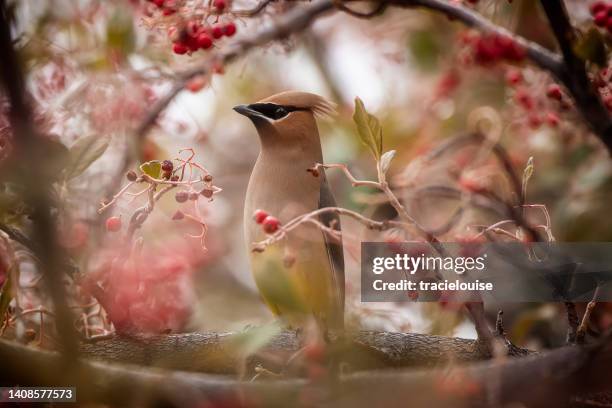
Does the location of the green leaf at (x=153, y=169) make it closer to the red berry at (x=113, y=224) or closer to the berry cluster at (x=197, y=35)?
the red berry at (x=113, y=224)

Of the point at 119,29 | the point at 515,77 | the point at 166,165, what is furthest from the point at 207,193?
the point at 515,77

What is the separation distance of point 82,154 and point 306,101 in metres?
1.34

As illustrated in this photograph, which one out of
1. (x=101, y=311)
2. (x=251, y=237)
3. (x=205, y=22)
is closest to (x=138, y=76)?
(x=205, y=22)

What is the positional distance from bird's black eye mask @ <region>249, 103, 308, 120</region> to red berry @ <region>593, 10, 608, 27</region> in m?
1.37

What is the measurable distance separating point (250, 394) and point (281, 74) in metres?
3.82

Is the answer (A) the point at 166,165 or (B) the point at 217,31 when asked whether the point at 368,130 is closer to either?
(A) the point at 166,165

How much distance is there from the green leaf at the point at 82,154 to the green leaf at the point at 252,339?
2.57ft

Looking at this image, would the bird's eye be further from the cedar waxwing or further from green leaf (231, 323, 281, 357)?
green leaf (231, 323, 281, 357)

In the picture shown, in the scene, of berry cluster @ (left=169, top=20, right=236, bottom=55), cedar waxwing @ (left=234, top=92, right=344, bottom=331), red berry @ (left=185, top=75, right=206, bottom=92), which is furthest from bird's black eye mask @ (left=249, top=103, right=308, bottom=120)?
berry cluster @ (left=169, top=20, right=236, bottom=55)

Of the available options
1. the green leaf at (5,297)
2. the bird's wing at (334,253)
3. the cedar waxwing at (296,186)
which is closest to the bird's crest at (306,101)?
the cedar waxwing at (296,186)

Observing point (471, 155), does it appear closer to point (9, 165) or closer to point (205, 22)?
point (205, 22)

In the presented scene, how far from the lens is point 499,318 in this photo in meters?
1.91

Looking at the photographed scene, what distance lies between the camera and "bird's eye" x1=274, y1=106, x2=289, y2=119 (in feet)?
10.2

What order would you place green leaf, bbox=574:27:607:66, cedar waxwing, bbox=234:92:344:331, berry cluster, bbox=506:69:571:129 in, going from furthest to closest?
1. cedar waxwing, bbox=234:92:344:331
2. berry cluster, bbox=506:69:571:129
3. green leaf, bbox=574:27:607:66
